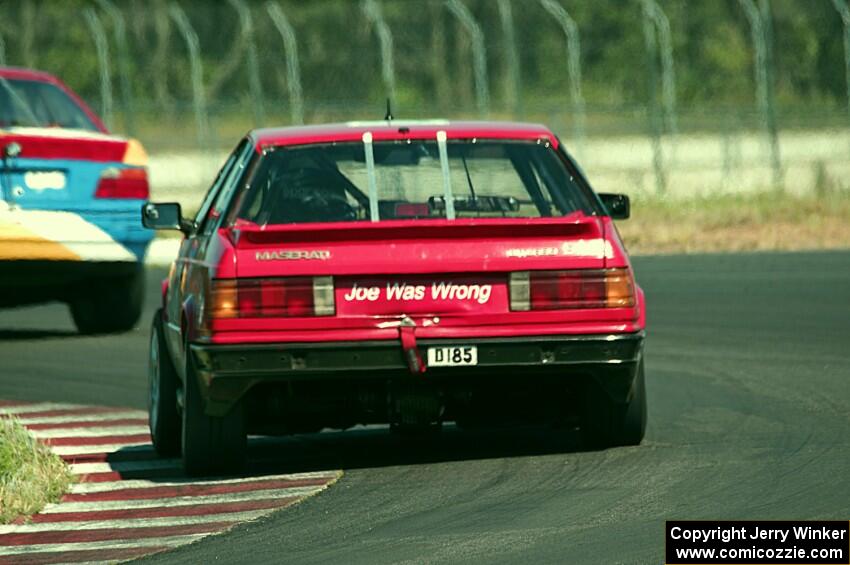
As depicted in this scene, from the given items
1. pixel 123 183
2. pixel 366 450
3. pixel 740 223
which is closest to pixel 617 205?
pixel 366 450

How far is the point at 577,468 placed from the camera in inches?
327

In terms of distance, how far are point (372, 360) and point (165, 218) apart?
6.45 ft

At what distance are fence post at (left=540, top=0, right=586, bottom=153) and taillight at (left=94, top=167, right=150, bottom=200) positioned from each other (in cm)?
1342

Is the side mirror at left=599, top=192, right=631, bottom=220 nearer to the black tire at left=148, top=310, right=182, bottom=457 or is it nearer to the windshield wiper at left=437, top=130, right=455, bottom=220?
the windshield wiper at left=437, top=130, right=455, bottom=220

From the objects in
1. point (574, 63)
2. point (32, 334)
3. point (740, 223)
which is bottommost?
point (740, 223)

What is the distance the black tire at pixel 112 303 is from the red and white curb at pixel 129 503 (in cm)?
478

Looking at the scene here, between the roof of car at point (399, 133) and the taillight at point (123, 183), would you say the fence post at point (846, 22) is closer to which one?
the taillight at point (123, 183)

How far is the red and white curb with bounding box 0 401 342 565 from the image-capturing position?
23.2 feet

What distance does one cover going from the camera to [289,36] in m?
27.3

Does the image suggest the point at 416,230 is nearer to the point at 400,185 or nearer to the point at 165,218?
the point at 400,185

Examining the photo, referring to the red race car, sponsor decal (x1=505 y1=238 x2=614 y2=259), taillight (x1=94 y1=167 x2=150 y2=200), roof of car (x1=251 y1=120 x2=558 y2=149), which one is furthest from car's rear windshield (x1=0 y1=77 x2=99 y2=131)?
sponsor decal (x1=505 y1=238 x2=614 y2=259)

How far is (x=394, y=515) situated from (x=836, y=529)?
157 centimetres

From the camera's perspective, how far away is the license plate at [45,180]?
13.5 meters

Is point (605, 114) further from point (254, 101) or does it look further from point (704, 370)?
point (704, 370)
